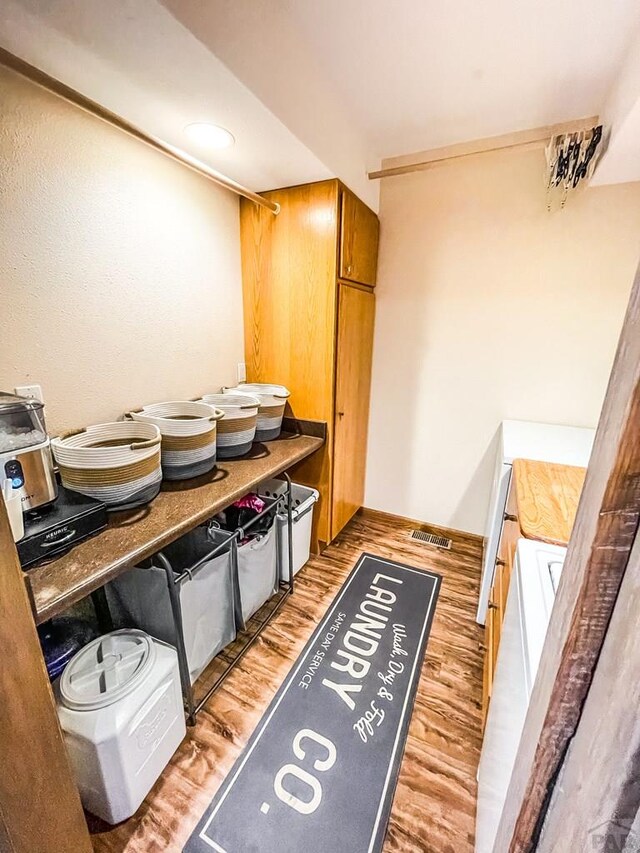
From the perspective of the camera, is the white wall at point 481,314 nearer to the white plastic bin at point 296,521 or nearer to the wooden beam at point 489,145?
the wooden beam at point 489,145

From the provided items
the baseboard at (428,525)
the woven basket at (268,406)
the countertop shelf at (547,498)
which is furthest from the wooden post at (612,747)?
the baseboard at (428,525)

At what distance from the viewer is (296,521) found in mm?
1977

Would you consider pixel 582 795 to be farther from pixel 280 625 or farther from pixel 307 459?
pixel 307 459

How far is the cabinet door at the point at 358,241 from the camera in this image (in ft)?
6.10

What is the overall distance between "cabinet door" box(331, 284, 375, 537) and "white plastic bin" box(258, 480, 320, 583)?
0.21 metres

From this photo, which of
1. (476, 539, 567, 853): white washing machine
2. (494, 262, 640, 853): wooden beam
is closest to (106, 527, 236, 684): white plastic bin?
(476, 539, 567, 853): white washing machine

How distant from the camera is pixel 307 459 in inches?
86.7

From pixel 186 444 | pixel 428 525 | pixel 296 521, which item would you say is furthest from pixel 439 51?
pixel 428 525

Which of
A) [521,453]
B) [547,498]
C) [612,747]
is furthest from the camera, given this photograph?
[521,453]

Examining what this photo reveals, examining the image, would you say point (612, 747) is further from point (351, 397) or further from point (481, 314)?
point (481, 314)

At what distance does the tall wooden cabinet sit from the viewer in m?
1.85

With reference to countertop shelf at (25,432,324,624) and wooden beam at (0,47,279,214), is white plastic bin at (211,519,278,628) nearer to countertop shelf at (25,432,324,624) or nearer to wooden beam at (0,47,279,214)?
countertop shelf at (25,432,324,624)

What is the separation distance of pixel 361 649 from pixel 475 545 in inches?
47.5

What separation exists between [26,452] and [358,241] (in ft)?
6.02
